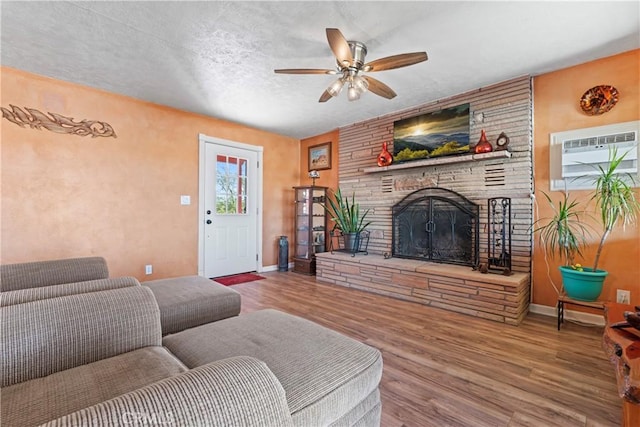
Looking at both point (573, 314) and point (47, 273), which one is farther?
point (573, 314)

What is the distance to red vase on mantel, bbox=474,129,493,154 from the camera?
9.95 feet

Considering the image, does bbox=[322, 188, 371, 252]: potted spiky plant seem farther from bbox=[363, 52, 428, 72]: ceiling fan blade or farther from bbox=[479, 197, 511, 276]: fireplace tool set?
bbox=[363, 52, 428, 72]: ceiling fan blade

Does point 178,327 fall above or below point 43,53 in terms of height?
below

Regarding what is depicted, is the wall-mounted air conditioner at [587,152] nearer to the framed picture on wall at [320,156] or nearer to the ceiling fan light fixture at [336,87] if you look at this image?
the ceiling fan light fixture at [336,87]

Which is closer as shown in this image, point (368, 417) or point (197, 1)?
point (368, 417)

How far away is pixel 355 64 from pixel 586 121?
2288 millimetres

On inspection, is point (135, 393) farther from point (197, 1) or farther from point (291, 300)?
point (291, 300)

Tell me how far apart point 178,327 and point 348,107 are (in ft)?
10.6

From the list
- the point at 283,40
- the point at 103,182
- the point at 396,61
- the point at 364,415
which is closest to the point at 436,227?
the point at 396,61

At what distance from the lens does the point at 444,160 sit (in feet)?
10.9

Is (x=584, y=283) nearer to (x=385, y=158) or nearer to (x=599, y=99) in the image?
(x=599, y=99)

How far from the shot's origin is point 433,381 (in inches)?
66.9

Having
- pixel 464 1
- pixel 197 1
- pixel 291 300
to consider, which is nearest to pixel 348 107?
pixel 464 1

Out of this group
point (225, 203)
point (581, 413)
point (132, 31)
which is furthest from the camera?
point (225, 203)
